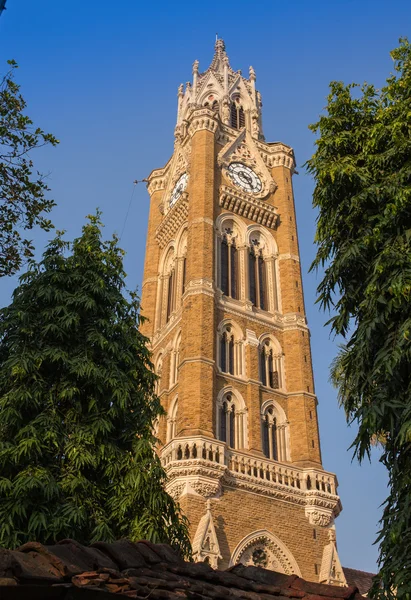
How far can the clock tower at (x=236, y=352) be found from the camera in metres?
25.3

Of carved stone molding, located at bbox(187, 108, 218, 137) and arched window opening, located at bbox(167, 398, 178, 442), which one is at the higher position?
carved stone molding, located at bbox(187, 108, 218, 137)

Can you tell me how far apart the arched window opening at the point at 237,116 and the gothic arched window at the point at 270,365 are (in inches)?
701

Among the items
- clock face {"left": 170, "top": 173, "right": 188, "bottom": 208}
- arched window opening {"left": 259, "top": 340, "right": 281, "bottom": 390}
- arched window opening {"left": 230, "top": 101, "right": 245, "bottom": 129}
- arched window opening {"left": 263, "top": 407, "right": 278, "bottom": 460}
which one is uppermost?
arched window opening {"left": 230, "top": 101, "right": 245, "bottom": 129}

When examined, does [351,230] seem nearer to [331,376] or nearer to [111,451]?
[111,451]

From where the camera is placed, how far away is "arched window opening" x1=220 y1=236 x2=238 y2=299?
3341 centimetres

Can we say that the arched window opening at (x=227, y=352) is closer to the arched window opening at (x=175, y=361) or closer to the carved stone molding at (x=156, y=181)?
the arched window opening at (x=175, y=361)

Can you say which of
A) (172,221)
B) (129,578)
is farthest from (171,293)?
(129,578)

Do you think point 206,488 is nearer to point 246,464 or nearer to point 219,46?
point 246,464

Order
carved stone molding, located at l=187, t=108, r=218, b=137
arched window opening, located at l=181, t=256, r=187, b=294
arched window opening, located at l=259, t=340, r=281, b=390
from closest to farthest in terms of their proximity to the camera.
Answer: arched window opening, located at l=259, t=340, r=281, b=390 → arched window opening, located at l=181, t=256, r=187, b=294 → carved stone molding, located at l=187, t=108, r=218, b=137

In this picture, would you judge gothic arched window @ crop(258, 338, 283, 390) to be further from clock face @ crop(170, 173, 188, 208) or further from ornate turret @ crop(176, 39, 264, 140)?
ornate turret @ crop(176, 39, 264, 140)

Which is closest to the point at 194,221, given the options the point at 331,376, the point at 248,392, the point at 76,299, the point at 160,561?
the point at 248,392

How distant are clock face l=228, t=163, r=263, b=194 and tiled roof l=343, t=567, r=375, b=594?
20293mm

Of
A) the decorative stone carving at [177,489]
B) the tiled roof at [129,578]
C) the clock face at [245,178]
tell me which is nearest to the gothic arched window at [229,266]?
the clock face at [245,178]

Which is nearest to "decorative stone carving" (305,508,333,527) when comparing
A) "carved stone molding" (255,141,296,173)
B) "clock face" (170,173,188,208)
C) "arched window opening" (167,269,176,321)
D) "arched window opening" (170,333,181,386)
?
"arched window opening" (170,333,181,386)
